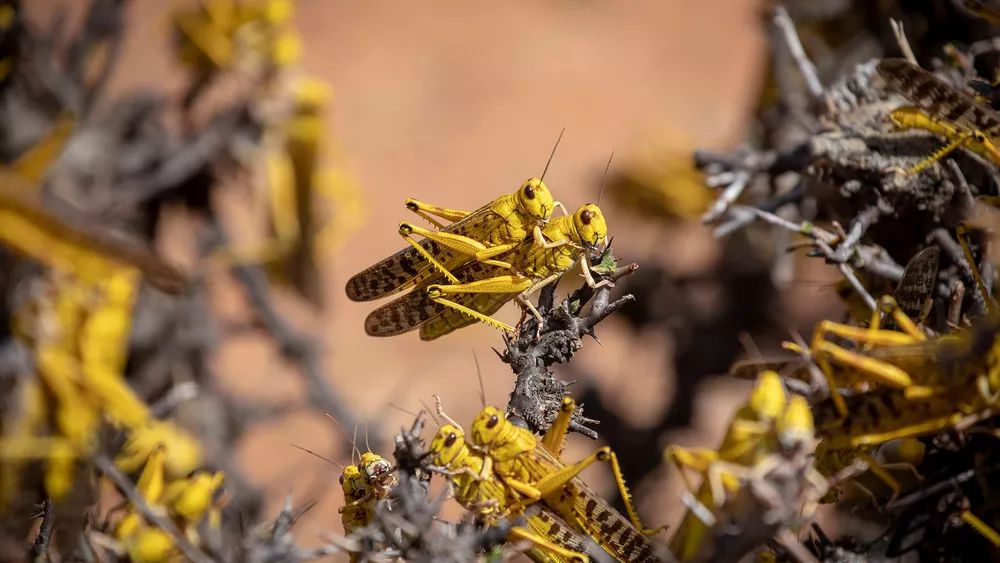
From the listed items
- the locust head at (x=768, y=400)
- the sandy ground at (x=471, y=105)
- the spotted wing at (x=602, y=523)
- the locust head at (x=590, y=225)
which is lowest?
the sandy ground at (x=471, y=105)

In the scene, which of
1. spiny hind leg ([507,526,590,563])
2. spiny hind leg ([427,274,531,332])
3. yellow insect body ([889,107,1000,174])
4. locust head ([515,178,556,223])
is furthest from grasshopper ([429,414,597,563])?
yellow insect body ([889,107,1000,174])

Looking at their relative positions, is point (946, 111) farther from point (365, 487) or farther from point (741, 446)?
point (365, 487)

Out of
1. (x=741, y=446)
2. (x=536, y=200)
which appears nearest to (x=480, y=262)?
(x=536, y=200)

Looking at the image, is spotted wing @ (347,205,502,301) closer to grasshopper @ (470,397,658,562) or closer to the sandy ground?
grasshopper @ (470,397,658,562)

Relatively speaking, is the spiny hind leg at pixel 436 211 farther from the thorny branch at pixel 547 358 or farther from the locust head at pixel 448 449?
the locust head at pixel 448 449

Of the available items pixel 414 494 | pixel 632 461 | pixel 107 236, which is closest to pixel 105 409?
pixel 107 236

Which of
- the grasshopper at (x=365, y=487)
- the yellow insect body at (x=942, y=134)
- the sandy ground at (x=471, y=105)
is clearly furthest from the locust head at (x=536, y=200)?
the sandy ground at (x=471, y=105)

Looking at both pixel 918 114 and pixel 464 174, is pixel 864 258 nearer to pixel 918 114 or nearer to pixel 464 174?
pixel 918 114
